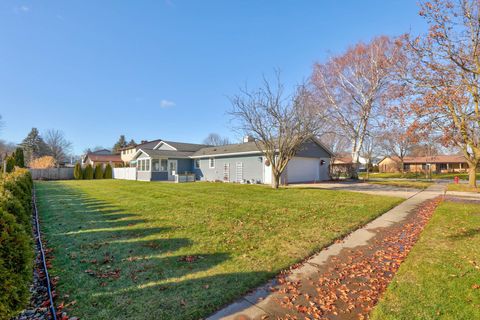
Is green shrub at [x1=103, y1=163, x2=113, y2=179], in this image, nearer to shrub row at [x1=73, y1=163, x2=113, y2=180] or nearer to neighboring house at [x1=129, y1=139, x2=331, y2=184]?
shrub row at [x1=73, y1=163, x2=113, y2=180]

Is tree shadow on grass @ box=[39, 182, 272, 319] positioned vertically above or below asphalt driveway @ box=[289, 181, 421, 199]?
below

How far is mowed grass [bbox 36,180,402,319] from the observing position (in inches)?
120

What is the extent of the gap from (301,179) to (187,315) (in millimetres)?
19617

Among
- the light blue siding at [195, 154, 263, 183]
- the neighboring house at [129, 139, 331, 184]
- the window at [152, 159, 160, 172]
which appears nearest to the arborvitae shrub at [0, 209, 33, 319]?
the neighboring house at [129, 139, 331, 184]

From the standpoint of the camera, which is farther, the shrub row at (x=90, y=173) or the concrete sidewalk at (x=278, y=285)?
the shrub row at (x=90, y=173)

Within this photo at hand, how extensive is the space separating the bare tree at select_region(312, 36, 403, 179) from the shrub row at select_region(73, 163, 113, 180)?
27.1m

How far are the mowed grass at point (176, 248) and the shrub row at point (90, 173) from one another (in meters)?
22.0

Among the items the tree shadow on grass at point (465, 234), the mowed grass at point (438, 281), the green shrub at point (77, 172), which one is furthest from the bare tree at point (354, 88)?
the green shrub at point (77, 172)

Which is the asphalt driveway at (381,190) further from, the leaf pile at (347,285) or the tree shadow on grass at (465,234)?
the leaf pile at (347,285)

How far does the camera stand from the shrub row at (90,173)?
93.4 feet

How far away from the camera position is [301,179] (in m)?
21.2

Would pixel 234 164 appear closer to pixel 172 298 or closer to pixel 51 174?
pixel 172 298

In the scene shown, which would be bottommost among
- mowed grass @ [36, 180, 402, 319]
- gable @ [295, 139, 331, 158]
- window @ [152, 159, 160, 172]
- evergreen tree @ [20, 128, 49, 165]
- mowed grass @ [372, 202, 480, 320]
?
mowed grass @ [372, 202, 480, 320]

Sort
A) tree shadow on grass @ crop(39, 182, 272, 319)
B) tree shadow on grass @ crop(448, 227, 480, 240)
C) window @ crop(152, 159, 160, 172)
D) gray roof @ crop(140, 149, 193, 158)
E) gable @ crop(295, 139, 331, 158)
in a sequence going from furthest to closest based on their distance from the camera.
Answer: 1. window @ crop(152, 159, 160, 172)
2. gray roof @ crop(140, 149, 193, 158)
3. gable @ crop(295, 139, 331, 158)
4. tree shadow on grass @ crop(448, 227, 480, 240)
5. tree shadow on grass @ crop(39, 182, 272, 319)
